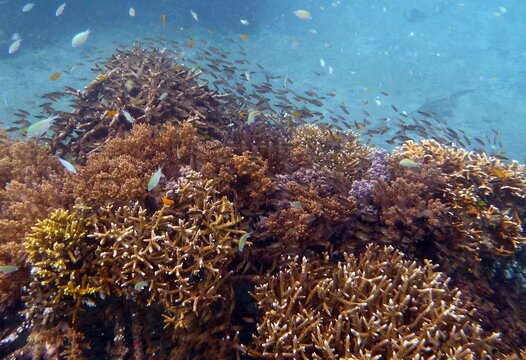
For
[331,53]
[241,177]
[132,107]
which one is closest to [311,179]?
[241,177]

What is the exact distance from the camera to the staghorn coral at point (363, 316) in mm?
3047

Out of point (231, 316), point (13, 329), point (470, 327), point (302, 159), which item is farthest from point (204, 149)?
point (470, 327)

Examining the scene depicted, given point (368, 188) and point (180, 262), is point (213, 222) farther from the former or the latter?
point (368, 188)

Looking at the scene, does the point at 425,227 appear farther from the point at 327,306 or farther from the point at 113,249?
the point at 113,249

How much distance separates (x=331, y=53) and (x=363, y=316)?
31265 millimetres

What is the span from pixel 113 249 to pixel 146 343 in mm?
1160

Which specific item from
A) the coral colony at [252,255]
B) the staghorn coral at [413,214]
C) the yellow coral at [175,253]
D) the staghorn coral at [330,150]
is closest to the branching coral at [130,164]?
the coral colony at [252,255]

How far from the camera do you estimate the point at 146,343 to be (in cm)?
367

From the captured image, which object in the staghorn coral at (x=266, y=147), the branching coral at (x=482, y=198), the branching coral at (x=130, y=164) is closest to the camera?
the branching coral at (x=130, y=164)

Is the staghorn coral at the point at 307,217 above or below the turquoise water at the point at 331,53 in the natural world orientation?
above

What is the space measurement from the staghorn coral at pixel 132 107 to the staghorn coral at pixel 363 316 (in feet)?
11.5

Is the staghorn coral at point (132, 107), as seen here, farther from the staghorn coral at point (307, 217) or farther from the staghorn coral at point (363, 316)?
the staghorn coral at point (363, 316)

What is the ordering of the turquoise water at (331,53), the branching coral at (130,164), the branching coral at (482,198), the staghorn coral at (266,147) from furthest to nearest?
the turquoise water at (331,53) → the staghorn coral at (266,147) → the branching coral at (482,198) → the branching coral at (130,164)

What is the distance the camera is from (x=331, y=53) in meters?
30.9
